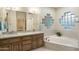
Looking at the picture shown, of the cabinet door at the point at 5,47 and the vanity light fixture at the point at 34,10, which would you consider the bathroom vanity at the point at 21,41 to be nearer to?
the cabinet door at the point at 5,47

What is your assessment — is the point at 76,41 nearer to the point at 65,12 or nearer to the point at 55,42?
the point at 55,42

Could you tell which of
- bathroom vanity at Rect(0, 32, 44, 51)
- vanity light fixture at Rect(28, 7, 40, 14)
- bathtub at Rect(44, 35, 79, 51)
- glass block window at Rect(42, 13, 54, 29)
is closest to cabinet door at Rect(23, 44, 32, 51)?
bathroom vanity at Rect(0, 32, 44, 51)

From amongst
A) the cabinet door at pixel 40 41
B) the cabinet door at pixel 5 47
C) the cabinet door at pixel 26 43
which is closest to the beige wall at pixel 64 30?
the cabinet door at pixel 40 41

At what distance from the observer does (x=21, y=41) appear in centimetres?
187

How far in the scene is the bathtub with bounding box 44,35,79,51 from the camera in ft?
6.10

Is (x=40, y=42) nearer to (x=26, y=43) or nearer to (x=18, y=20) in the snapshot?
(x=26, y=43)

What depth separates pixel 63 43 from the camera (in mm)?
1896

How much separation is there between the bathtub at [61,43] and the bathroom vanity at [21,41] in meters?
0.12

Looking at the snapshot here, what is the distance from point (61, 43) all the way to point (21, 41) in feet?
2.13

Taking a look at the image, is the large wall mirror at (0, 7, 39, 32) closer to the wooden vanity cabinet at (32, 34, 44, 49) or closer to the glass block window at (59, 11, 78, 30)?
the wooden vanity cabinet at (32, 34, 44, 49)
